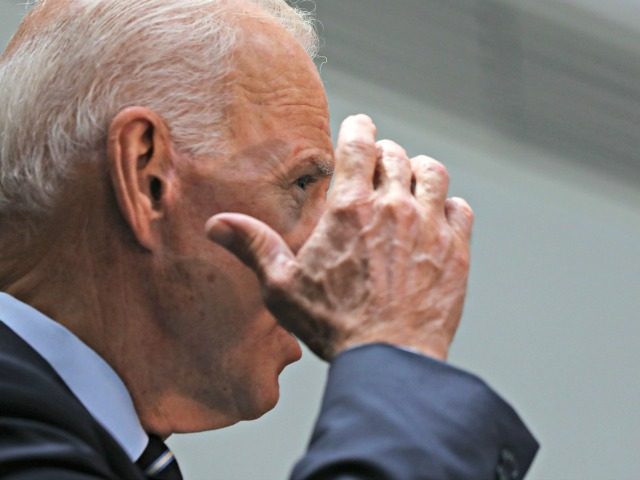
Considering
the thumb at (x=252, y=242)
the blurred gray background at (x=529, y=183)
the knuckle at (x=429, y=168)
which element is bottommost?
the blurred gray background at (x=529, y=183)

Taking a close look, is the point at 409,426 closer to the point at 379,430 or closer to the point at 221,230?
the point at 379,430

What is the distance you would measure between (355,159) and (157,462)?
374 millimetres

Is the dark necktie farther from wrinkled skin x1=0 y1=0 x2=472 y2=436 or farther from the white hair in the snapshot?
the white hair

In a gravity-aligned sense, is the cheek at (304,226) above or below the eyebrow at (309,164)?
below

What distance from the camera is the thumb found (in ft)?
3.90

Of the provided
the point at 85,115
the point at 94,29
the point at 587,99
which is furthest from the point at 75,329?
the point at 587,99

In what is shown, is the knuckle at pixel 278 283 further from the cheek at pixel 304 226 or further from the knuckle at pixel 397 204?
the cheek at pixel 304 226

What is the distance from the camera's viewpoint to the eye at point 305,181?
1.48 meters

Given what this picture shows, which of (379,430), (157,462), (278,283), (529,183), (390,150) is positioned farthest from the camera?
(529,183)

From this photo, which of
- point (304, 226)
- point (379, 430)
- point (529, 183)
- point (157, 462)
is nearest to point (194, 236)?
point (304, 226)

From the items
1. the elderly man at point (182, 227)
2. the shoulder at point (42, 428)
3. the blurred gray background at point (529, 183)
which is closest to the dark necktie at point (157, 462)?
the elderly man at point (182, 227)

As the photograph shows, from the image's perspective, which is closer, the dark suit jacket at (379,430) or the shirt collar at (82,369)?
the dark suit jacket at (379,430)

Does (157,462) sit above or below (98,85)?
below

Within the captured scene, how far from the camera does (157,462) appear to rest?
55.1 inches
